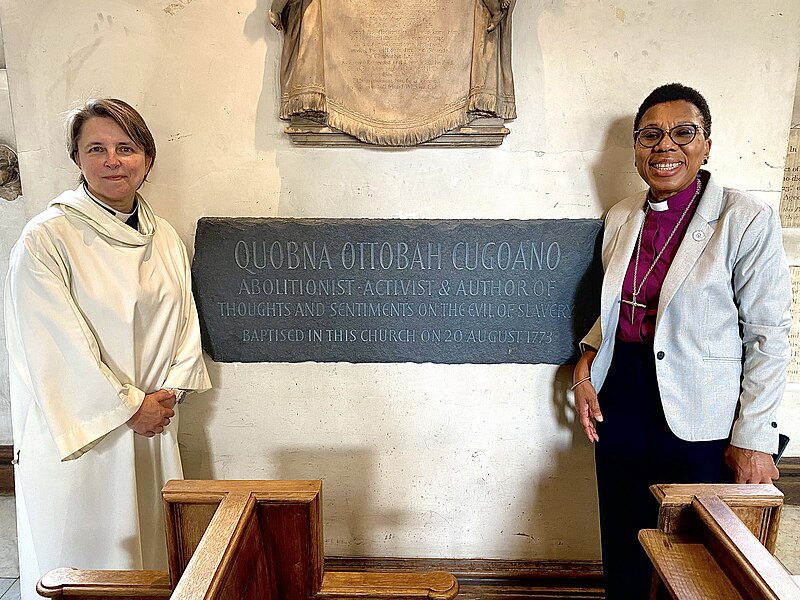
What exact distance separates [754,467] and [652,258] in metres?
0.59

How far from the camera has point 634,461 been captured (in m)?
1.75

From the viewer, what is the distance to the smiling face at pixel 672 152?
1.59 m

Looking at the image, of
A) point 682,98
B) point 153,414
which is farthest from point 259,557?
point 682,98

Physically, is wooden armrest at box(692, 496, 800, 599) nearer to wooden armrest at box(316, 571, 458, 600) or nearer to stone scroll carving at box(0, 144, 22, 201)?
wooden armrest at box(316, 571, 458, 600)

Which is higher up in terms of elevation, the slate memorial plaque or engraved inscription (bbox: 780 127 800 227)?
engraved inscription (bbox: 780 127 800 227)

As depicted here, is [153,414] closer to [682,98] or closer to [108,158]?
[108,158]

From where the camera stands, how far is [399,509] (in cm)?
221

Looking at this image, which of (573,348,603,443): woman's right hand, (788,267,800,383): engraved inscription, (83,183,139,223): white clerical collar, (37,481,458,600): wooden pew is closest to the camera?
(37,481,458,600): wooden pew

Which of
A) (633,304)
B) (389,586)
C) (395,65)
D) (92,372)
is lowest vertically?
(389,586)

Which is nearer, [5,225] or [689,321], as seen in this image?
[689,321]

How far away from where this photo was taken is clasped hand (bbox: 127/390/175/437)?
5.56 feet

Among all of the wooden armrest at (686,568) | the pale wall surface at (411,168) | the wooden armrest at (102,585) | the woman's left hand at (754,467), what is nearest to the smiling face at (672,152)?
the pale wall surface at (411,168)

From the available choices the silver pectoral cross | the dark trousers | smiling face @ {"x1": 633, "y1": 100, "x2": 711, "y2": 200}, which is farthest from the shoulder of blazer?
the dark trousers

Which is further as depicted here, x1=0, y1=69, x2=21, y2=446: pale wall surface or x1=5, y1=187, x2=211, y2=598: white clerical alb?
x1=0, y1=69, x2=21, y2=446: pale wall surface
